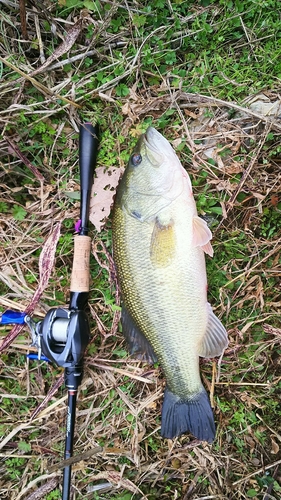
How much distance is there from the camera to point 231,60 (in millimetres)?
2586

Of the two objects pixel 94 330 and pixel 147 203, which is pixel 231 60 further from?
pixel 94 330

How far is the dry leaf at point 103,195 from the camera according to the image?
8.66 feet

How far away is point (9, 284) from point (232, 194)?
1563 mm

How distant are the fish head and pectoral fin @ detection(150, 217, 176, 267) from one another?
0.28ft

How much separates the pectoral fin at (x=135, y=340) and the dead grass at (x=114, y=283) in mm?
179

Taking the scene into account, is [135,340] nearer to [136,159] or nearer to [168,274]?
[168,274]

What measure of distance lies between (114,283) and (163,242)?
1.99 ft

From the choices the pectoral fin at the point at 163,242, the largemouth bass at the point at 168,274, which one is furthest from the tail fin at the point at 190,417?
the pectoral fin at the point at 163,242

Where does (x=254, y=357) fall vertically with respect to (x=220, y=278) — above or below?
below

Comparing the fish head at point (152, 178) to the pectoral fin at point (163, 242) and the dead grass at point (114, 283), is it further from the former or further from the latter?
the dead grass at point (114, 283)

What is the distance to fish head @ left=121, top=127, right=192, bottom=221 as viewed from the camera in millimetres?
2225

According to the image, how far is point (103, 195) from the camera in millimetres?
2648

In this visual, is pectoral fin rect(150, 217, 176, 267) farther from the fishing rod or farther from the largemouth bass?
the fishing rod

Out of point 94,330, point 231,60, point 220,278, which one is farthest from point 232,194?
point 94,330
